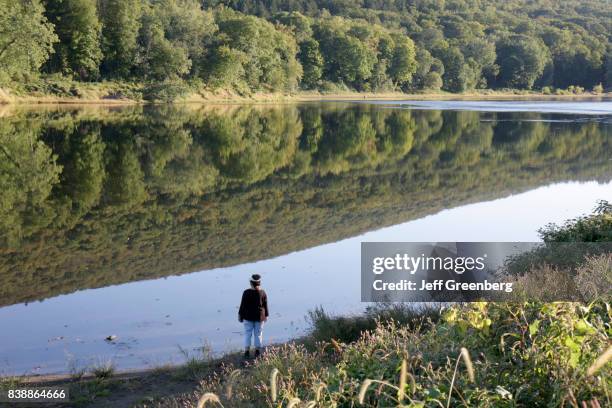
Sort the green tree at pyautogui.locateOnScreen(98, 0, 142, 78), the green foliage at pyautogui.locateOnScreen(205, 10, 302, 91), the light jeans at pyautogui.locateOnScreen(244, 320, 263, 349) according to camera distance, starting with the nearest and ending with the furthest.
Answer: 1. the light jeans at pyautogui.locateOnScreen(244, 320, 263, 349)
2. the green tree at pyautogui.locateOnScreen(98, 0, 142, 78)
3. the green foliage at pyautogui.locateOnScreen(205, 10, 302, 91)

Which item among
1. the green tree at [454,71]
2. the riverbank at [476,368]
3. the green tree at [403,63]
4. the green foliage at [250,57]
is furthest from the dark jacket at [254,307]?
the green tree at [454,71]

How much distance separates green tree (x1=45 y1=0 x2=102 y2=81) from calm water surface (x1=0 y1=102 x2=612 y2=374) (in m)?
30.4

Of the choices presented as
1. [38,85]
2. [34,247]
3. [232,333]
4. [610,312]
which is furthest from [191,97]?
[610,312]

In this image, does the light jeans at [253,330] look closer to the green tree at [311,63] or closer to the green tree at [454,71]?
the green tree at [311,63]

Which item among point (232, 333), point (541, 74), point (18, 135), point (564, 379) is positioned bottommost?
point (232, 333)

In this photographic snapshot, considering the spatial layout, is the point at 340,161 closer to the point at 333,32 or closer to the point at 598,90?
the point at 333,32

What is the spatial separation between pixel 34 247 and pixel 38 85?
173 feet

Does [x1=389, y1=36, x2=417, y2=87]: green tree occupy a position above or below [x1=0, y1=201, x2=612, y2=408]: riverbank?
above

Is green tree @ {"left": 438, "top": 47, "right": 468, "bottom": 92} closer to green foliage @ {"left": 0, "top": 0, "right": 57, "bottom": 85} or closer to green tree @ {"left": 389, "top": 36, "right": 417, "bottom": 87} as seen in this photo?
green tree @ {"left": 389, "top": 36, "right": 417, "bottom": 87}

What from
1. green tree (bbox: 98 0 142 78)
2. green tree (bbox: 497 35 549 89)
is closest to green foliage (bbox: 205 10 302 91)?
green tree (bbox: 98 0 142 78)

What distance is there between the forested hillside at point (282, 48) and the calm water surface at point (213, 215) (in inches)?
1192

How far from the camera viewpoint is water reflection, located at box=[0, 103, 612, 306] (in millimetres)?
14062

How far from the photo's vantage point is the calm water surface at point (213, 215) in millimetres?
10227

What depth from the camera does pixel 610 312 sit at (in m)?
5.01
